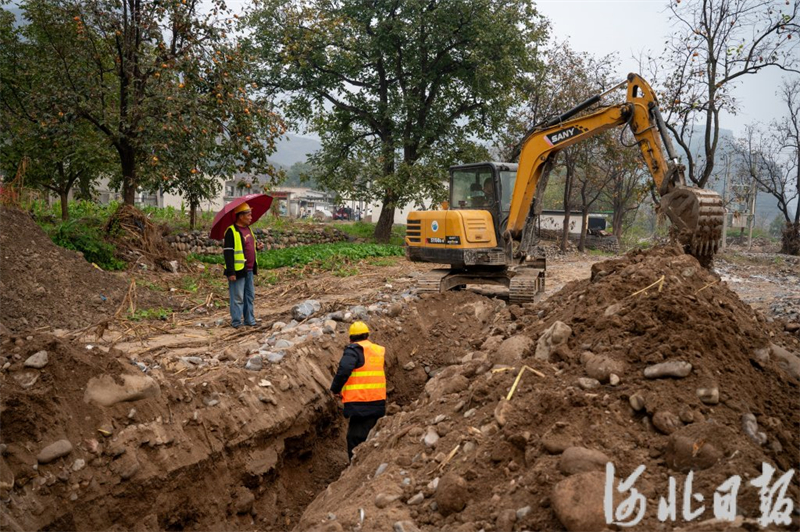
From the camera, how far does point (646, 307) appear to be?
16.0ft

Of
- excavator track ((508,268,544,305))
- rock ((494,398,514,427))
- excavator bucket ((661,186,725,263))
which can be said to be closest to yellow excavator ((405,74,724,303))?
excavator track ((508,268,544,305))

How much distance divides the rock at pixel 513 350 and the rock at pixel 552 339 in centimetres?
16

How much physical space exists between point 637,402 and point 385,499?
5.68 feet

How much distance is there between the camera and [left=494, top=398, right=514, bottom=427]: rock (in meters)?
4.17

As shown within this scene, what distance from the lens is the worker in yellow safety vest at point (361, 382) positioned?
6273 millimetres

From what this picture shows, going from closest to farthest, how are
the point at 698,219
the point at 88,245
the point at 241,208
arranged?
the point at 698,219 < the point at 241,208 < the point at 88,245

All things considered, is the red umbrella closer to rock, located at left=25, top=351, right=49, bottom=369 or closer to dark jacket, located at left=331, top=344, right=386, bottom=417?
dark jacket, located at left=331, top=344, right=386, bottom=417

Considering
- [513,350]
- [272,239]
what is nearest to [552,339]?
[513,350]

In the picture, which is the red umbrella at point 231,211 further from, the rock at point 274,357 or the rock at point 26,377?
the rock at point 26,377

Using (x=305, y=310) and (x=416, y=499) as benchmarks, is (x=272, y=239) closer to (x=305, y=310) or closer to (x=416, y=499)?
(x=305, y=310)

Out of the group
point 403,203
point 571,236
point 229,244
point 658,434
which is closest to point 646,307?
point 658,434

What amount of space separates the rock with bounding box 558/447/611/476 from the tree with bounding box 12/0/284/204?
1111cm

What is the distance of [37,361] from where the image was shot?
5340mm

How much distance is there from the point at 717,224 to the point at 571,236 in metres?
24.8
